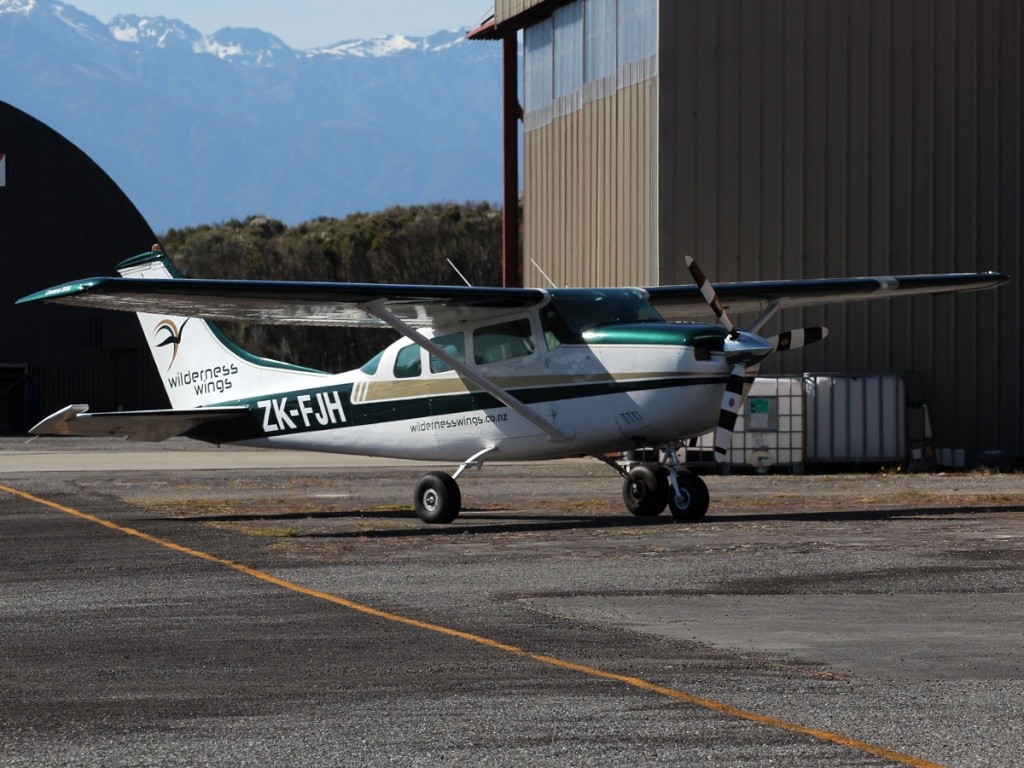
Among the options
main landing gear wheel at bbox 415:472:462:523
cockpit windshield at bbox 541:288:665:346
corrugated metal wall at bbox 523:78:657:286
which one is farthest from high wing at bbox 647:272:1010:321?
corrugated metal wall at bbox 523:78:657:286

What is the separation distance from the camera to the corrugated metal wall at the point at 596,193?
28531 millimetres

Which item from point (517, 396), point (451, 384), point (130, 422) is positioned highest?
point (451, 384)

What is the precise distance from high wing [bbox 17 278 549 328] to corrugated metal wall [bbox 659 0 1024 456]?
38.4ft

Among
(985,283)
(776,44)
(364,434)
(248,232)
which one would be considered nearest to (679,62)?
(776,44)

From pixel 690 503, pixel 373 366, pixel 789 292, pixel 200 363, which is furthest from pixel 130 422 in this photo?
pixel 789 292

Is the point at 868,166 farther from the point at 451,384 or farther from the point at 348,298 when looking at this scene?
the point at 348,298

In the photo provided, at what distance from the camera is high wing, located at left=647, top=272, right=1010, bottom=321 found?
18781 millimetres

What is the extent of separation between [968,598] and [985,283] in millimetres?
11230

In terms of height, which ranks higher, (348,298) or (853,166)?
(853,166)

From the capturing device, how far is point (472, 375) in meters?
16.6

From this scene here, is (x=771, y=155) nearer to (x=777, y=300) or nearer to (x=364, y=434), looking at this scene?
(x=777, y=300)

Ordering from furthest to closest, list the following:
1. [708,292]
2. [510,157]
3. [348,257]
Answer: [348,257], [510,157], [708,292]

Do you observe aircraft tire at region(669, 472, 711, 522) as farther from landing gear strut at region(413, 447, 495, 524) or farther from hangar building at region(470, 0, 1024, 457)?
hangar building at region(470, 0, 1024, 457)

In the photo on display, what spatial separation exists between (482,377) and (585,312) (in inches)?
50.2
